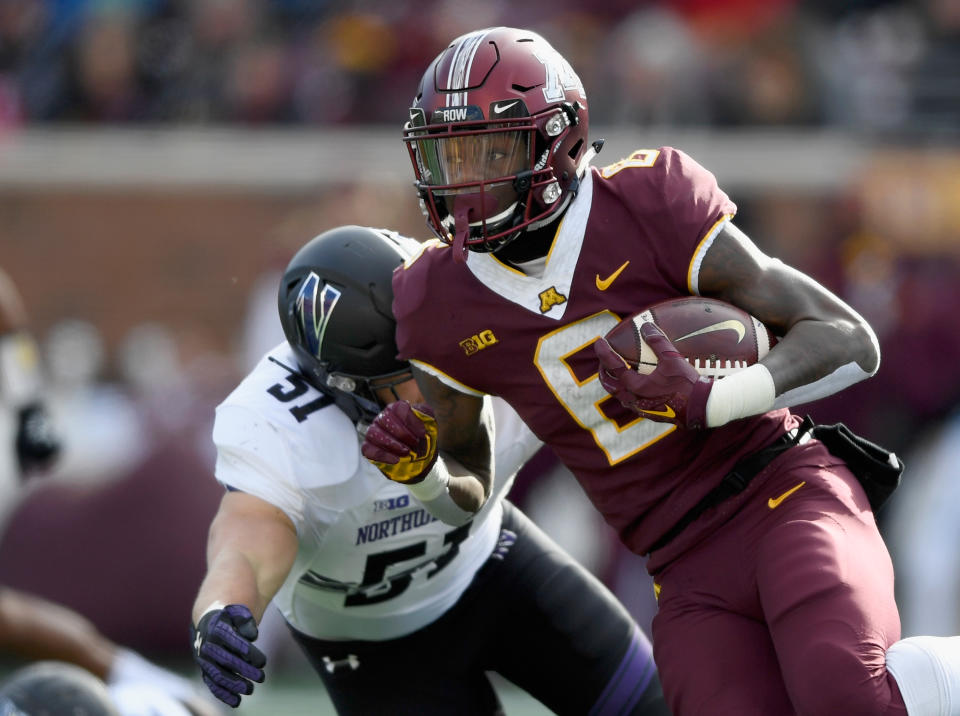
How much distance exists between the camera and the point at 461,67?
335 cm

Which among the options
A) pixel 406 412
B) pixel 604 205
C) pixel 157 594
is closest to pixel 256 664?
pixel 406 412

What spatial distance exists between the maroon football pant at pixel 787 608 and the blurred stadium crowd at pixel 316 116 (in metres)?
4.39

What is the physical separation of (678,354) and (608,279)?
35 cm

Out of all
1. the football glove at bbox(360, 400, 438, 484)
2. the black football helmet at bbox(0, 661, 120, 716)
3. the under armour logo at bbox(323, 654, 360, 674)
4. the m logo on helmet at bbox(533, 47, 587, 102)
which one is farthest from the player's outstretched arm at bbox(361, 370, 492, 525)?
the black football helmet at bbox(0, 661, 120, 716)

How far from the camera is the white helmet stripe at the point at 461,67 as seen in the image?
3324 millimetres

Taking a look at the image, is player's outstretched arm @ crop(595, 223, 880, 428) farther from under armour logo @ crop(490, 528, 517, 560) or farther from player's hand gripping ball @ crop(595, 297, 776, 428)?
under armour logo @ crop(490, 528, 517, 560)

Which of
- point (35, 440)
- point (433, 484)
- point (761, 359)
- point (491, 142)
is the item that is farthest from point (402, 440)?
point (35, 440)

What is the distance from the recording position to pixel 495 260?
3.45m

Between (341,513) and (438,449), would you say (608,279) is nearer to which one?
(438,449)

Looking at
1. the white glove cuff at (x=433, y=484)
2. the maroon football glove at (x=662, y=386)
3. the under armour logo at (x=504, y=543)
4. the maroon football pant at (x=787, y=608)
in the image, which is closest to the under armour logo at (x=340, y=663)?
the under armour logo at (x=504, y=543)

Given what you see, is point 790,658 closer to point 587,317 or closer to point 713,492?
point 713,492

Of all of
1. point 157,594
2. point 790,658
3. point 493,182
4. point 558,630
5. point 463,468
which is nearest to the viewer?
point 790,658

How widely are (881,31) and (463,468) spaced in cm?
711

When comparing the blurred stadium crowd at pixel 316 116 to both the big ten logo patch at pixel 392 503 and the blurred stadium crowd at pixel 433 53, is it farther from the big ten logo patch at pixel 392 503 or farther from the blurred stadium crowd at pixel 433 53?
the big ten logo patch at pixel 392 503
